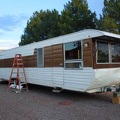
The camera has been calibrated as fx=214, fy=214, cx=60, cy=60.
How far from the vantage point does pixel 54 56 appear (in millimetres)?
9461

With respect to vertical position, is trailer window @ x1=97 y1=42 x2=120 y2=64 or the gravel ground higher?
trailer window @ x1=97 y1=42 x2=120 y2=64

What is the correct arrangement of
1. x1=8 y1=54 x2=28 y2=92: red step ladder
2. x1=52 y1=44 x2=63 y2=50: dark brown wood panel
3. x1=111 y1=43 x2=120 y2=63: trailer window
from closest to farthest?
1. x1=111 y1=43 x2=120 y2=63: trailer window
2. x1=52 y1=44 x2=63 y2=50: dark brown wood panel
3. x1=8 y1=54 x2=28 y2=92: red step ladder

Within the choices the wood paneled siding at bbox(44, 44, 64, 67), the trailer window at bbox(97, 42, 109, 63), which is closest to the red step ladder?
the wood paneled siding at bbox(44, 44, 64, 67)

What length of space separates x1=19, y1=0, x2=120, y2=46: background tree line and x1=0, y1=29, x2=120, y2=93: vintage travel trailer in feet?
22.7

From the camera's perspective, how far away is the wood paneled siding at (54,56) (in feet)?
29.6

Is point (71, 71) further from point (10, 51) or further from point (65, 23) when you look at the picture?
point (65, 23)

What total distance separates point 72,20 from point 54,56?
1023 cm

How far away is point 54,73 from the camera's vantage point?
369 inches

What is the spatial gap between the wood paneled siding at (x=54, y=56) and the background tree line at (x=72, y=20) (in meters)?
6.75

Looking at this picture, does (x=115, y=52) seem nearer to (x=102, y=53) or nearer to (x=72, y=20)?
(x=102, y=53)

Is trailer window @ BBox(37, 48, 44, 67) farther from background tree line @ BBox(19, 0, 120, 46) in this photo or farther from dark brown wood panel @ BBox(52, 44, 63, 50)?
background tree line @ BBox(19, 0, 120, 46)

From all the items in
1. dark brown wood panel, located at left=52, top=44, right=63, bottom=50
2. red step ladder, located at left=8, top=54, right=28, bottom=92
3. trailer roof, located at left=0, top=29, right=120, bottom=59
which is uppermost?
trailer roof, located at left=0, top=29, right=120, bottom=59

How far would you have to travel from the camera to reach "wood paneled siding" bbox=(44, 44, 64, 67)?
29.6ft

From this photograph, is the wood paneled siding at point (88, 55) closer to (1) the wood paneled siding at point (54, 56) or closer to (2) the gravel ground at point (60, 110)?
(1) the wood paneled siding at point (54, 56)
